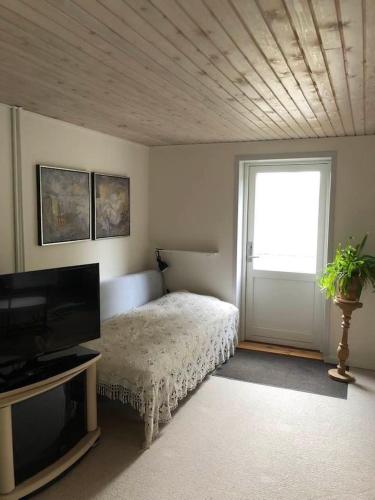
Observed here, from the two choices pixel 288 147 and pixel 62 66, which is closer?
pixel 62 66

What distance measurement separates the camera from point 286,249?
4.50m

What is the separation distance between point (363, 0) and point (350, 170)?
8.97ft

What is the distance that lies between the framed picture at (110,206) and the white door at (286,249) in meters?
1.40

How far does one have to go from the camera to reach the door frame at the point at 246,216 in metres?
4.02

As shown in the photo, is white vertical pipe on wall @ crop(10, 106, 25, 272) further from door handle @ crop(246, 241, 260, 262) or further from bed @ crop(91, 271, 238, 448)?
door handle @ crop(246, 241, 260, 262)

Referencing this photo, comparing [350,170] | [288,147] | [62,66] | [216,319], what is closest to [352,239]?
[350,170]

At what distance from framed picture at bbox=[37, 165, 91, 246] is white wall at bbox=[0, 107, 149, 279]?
0.20 feet

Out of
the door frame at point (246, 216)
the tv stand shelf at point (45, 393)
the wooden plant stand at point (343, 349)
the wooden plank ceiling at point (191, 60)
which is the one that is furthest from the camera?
the door frame at point (246, 216)

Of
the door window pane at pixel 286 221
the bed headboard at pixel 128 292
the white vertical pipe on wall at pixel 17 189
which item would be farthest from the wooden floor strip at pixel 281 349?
the white vertical pipe on wall at pixel 17 189

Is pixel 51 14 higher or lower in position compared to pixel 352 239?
higher

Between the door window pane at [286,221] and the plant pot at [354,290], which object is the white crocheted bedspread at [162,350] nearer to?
the door window pane at [286,221]

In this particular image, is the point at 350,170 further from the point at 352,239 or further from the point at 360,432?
the point at 360,432

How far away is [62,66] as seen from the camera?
80.8 inches

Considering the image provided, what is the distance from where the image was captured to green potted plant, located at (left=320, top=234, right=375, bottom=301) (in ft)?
11.5
